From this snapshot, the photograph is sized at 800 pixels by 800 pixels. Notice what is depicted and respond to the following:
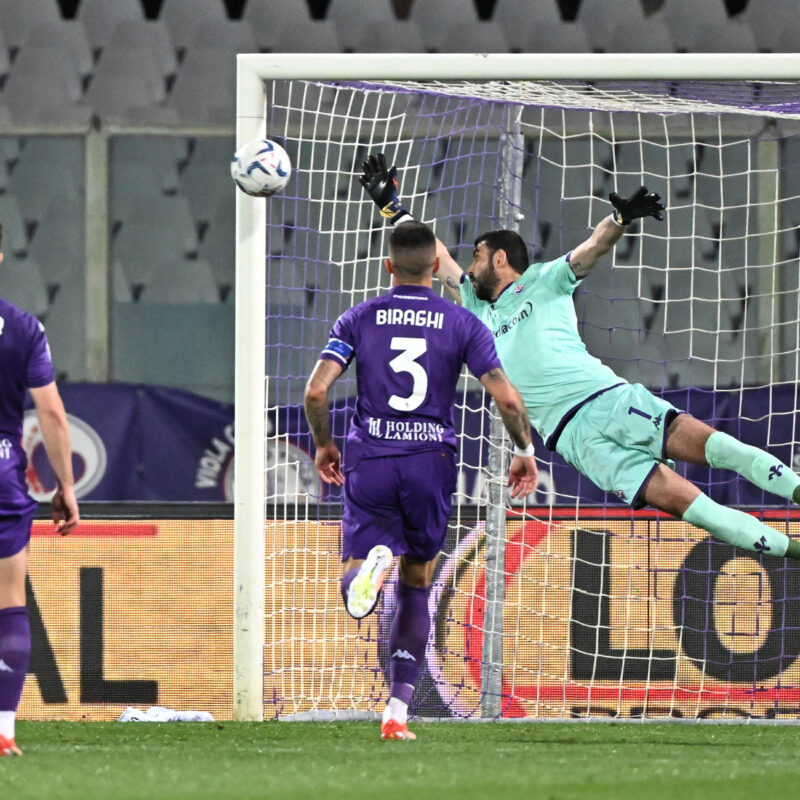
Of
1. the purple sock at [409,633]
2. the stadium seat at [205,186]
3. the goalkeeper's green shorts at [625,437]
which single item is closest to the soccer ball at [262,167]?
the goalkeeper's green shorts at [625,437]

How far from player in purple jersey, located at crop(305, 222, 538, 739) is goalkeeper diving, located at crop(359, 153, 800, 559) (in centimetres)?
97

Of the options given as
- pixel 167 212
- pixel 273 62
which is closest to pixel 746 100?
pixel 273 62

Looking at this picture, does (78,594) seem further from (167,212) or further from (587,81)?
(167,212)

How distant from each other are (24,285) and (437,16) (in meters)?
3.57

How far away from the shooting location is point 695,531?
6836 millimetres

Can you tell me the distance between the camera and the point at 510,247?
6066mm

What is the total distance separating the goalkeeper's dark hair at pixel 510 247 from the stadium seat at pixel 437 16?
5.63 m

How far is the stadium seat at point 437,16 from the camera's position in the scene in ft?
37.4

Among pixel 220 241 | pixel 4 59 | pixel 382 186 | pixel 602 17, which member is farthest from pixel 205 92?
pixel 382 186

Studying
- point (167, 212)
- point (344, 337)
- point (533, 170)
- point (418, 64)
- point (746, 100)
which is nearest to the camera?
point (344, 337)

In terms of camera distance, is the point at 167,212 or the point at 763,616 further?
the point at 167,212

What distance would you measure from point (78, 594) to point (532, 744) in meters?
2.50

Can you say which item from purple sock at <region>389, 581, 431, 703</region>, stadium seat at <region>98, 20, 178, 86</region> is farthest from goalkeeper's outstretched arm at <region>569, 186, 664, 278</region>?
stadium seat at <region>98, 20, 178, 86</region>

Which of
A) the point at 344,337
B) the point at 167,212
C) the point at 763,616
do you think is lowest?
the point at 763,616
